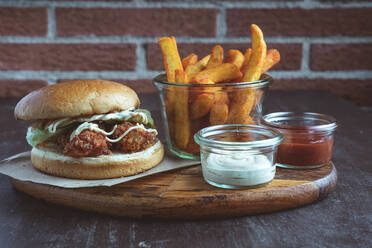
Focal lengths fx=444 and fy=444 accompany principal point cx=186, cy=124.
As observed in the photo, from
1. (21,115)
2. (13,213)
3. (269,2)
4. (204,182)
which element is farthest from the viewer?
(269,2)

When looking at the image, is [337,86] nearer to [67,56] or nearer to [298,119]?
[298,119]

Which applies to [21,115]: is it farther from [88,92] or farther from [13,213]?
[13,213]

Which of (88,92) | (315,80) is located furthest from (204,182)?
(315,80)

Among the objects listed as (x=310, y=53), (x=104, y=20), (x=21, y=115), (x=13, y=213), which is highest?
(x=104, y=20)

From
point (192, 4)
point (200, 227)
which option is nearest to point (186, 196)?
point (200, 227)

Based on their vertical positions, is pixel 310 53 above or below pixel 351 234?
above

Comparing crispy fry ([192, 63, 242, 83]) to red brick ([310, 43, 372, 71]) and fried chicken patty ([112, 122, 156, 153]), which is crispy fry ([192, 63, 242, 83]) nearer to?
fried chicken patty ([112, 122, 156, 153])

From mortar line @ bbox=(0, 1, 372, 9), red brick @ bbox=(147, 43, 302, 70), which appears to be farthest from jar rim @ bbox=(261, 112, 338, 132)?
mortar line @ bbox=(0, 1, 372, 9)
